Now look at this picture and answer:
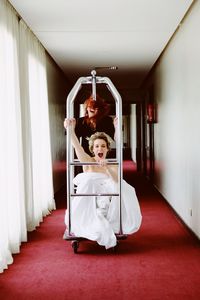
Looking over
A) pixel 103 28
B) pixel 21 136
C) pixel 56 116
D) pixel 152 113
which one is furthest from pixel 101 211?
pixel 152 113

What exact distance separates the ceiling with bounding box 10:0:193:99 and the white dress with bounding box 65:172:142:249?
1894mm

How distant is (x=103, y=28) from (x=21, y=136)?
191 cm

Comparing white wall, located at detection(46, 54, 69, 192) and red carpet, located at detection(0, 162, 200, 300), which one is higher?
white wall, located at detection(46, 54, 69, 192)

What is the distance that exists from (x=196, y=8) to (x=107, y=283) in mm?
3107

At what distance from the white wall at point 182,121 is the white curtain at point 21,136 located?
200cm

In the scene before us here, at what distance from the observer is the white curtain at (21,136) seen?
401cm

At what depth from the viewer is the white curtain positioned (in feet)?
13.2

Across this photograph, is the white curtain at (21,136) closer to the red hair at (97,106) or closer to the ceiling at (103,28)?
the ceiling at (103,28)

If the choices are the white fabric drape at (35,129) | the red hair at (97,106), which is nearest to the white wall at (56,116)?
the white fabric drape at (35,129)

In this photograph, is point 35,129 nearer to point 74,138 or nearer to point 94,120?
point 94,120

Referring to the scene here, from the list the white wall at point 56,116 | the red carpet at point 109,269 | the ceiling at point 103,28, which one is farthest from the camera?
the white wall at point 56,116

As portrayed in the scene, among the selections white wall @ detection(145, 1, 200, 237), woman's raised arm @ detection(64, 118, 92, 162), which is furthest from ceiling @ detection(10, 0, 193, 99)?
woman's raised arm @ detection(64, 118, 92, 162)

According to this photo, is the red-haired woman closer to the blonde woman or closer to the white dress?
the blonde woman

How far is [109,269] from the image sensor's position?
12.3 ft
